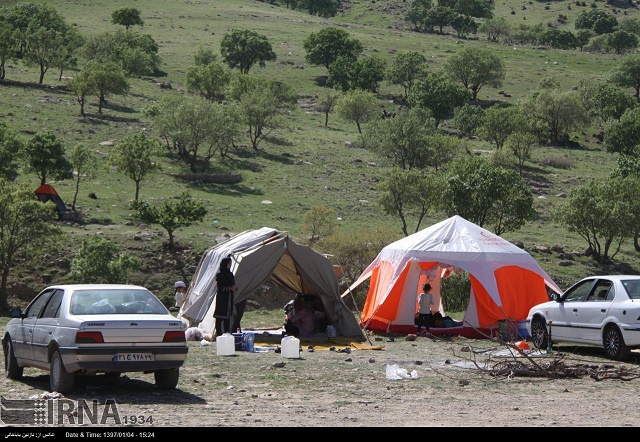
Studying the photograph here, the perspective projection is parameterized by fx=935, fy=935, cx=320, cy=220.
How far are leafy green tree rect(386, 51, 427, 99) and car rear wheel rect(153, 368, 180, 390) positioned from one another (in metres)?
79.1

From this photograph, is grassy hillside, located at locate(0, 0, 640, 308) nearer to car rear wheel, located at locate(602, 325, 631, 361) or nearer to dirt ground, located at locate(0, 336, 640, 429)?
dirt ground, located at locate(0, 336, 640, 429)

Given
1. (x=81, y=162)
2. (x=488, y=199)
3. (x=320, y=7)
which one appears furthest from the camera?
(x=320, y=7)

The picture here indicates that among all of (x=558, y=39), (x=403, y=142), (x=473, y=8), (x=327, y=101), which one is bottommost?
(x=403, y=142)

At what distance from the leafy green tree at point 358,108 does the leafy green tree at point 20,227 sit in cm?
4123

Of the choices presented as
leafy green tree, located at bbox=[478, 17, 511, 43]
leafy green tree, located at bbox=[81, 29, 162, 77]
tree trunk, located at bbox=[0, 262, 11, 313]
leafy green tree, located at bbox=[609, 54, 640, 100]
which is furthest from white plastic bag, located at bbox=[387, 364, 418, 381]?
leafy green tree, located at bbox=[478, 17, 511, 43]

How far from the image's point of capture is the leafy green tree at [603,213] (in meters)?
47.9

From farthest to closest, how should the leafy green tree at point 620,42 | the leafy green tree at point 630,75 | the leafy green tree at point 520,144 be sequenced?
the leafy green tree at point 620,42 → the leafy green tree at point 630,75 → the leafy green tree at point 520,144

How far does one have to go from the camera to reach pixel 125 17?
10106cm

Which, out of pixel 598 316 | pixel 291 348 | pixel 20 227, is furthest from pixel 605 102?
pixel 291 348

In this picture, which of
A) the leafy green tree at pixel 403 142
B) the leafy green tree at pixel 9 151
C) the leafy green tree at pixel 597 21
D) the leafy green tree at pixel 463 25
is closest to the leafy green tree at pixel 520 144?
the leafy green tree at pixel 403 142

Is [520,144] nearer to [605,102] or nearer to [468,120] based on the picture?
[468,120]

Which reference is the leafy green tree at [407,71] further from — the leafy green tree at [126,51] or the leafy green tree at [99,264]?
the leafy green tree at [99,264]

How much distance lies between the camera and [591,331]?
681 inches

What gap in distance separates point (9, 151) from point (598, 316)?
34.8m
